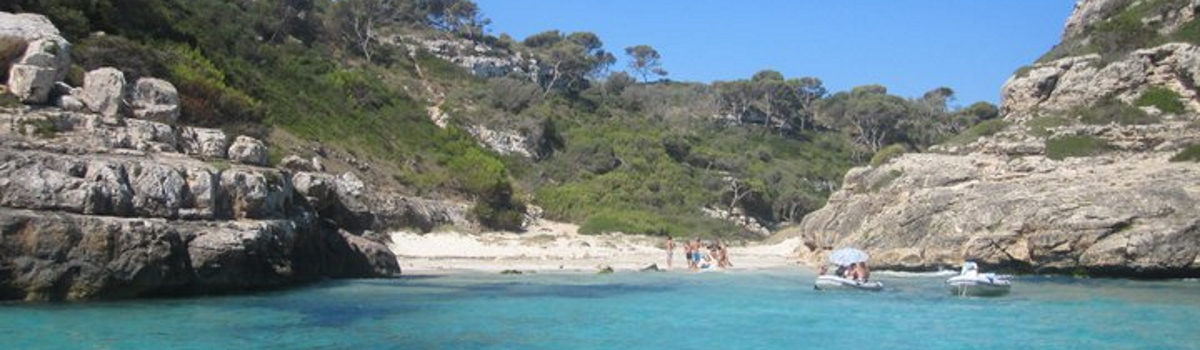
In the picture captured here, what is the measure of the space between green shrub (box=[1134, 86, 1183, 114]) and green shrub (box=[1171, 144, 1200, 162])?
207 inches

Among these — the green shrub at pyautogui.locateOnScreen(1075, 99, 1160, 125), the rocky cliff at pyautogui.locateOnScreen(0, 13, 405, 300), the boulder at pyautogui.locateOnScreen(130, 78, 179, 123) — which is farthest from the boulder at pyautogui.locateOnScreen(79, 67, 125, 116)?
the green shrub at pyautogui.locateOnScreen(1075, 99, 1160, 125)

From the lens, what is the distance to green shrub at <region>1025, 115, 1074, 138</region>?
120 ft

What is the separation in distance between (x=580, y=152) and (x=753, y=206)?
11898 millimetres

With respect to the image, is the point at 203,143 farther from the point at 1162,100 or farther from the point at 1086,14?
the point at 1086,14

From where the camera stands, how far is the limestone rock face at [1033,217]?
84.1 ft

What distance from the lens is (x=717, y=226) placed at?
52.5m

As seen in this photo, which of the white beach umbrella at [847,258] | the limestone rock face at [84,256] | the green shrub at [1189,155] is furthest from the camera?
the green shrub at [1189,155]

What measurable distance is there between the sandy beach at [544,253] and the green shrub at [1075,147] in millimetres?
10486

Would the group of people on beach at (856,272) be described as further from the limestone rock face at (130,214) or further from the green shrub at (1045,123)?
the green shrub at (1045,123)

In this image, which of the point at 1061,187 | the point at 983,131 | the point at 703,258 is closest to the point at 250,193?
the point at 703,258

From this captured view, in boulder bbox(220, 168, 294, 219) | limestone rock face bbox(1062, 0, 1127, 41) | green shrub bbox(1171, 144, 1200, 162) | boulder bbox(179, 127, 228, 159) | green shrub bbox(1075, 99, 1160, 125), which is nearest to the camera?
boulder bbox(220, 168, 294, 219)

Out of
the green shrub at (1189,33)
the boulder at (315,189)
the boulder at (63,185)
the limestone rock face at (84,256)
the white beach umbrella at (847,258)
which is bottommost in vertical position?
the limestone rock face at (84,256)

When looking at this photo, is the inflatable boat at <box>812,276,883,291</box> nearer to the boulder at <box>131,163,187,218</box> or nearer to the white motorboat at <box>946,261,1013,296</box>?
the white motorboat at <box>946,261,1013,296</box>

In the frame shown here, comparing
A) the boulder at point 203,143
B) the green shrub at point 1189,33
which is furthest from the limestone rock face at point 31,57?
the green shrub at point 1189,33
